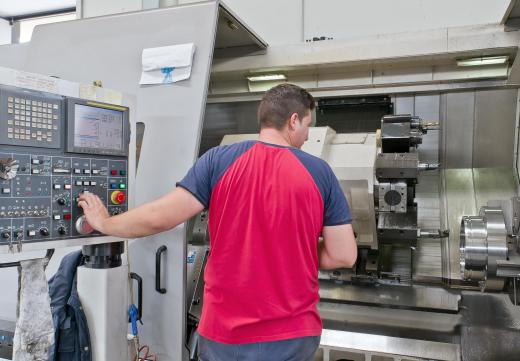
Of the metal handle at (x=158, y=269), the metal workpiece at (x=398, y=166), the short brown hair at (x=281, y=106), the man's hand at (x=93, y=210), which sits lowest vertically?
the metal handle at (x=158, y=269)

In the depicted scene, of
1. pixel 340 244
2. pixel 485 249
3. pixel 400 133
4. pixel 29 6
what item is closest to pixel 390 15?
pixel 400 133

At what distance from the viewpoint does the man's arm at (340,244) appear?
137 cm

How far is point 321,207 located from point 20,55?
2.35 metres

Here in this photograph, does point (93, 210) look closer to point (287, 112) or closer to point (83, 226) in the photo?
point (83, 226)

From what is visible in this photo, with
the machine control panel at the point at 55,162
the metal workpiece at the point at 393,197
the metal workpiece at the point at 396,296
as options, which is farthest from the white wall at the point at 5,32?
the metal workpiece at the point at 393,197

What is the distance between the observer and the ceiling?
3.78 meters

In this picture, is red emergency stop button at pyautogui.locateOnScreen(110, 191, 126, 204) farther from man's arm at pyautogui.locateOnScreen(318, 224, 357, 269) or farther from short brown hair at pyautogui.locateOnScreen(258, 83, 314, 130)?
man's arm at pyautogui.locateOnScreen(318, 224, 357, 269)

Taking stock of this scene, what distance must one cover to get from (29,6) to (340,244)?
379 centimetres

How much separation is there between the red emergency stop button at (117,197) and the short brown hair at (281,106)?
53 centimetres

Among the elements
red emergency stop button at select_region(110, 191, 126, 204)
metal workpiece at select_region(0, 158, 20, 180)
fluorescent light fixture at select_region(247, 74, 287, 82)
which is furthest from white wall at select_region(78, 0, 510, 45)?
metal workpiece at select_region(0, 158, 20, 180)

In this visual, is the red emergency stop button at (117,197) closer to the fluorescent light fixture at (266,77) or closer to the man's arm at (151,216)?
the man's arm at (151,216)

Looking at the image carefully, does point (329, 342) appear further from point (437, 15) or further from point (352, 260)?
point (437, 15)

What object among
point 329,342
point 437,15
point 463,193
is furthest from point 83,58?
point 463,193

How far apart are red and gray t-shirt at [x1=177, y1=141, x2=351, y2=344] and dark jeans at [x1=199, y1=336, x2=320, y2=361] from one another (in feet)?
0.07
